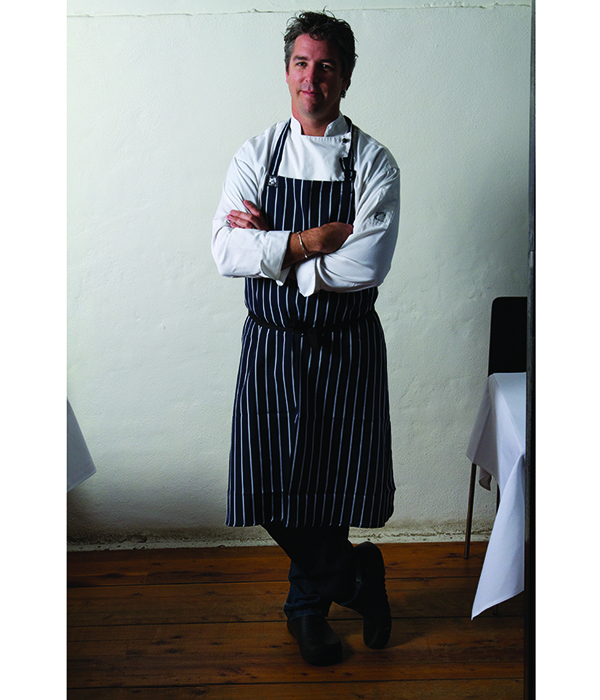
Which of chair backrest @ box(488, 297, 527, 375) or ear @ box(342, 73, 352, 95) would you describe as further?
chair backrest @ box(488, 297, 527, 375)

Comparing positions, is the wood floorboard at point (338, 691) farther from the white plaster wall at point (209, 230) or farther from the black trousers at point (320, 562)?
the white plaster wall at point (209, 230)

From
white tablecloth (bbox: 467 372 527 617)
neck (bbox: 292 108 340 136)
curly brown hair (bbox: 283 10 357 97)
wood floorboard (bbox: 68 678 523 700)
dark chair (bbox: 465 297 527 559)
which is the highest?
curly brown hair (bbox: 283 10 357 97)

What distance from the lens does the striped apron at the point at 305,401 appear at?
61.5 inches

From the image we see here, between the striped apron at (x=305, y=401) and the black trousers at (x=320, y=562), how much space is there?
0.16 ft

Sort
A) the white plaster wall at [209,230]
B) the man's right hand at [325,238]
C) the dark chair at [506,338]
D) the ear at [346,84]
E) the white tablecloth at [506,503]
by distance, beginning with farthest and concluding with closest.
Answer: the dark chair at [506,338] < the white plaster wall at [209,230] < the ear at [346,84] < the man's right hand at [325,238] < the white tablecloth at [506,503]

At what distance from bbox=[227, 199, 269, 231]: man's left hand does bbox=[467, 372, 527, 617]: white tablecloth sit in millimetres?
732

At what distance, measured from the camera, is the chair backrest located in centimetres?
187

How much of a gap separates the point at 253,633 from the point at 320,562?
250 mm

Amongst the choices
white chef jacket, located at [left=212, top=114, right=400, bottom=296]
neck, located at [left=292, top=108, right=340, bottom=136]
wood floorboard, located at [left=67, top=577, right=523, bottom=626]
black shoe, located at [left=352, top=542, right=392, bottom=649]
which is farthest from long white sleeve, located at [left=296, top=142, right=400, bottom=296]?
wood floorboard, located at [left=67, top=577, right=523, bottom=626]

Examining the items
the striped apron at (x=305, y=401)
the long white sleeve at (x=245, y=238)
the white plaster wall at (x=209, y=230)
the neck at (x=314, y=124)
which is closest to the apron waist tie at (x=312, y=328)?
the striped apron at (x=305, y=401)

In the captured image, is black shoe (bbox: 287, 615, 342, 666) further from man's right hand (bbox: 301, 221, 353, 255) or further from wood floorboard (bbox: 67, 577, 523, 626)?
man's right hand (bbox: 301, 221, 353, 255)

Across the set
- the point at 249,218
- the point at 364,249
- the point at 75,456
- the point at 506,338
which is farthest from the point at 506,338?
the point at 75,456
